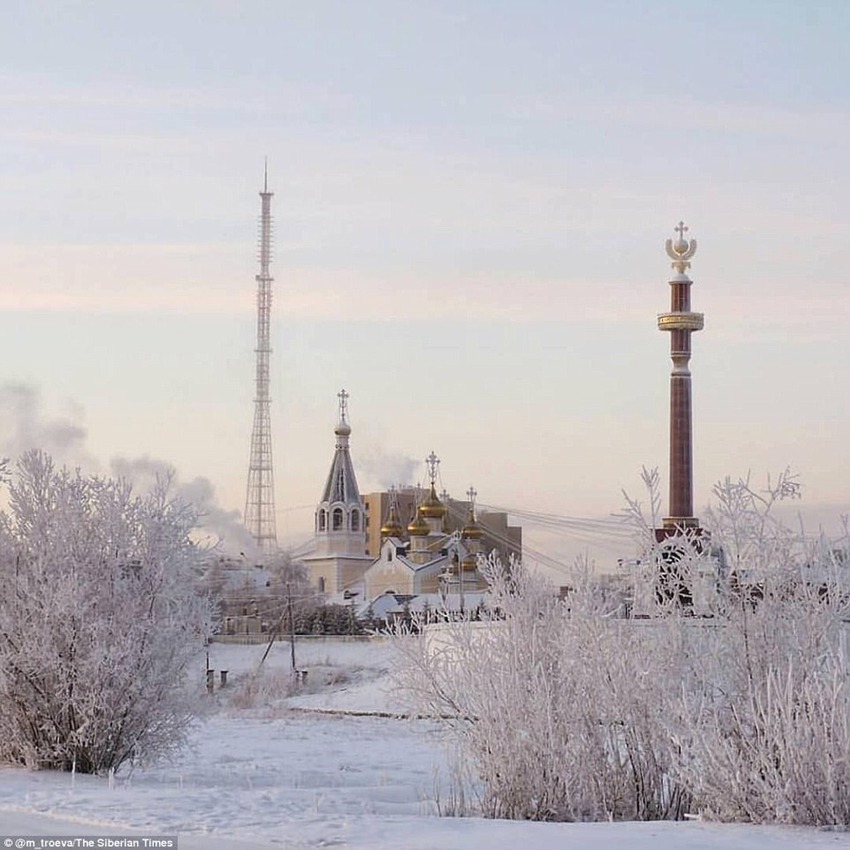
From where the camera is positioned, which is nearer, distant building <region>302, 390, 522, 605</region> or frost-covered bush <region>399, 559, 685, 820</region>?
frost-covered bush <region>399, 559, 685, 820</region>

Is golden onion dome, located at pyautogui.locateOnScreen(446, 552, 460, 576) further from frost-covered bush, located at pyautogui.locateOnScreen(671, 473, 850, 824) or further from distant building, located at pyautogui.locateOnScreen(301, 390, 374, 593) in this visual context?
frost-covered bush, located at pyautogui.locateOnScreen(671, 473, 850, 824)

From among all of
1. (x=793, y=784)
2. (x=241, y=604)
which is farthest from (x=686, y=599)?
(x=241, y=604)

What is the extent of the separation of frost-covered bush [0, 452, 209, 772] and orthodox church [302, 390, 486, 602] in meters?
47.1

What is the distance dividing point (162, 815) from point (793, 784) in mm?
5110

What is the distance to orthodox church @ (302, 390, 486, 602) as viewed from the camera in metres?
71.4

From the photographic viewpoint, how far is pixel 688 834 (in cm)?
1155

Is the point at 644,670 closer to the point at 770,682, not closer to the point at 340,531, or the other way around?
the point at 770,682

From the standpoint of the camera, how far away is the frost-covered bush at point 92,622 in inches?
675

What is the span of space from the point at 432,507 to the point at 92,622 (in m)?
57.6

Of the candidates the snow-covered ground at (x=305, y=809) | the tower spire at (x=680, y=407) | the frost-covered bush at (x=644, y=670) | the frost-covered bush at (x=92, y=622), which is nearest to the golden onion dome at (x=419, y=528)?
the tower spire at (x=680, y=407)

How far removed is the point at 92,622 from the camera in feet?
56.6

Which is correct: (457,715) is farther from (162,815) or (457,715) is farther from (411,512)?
(411,512)

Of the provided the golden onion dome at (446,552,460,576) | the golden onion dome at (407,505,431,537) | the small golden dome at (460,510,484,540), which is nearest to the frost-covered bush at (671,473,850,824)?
the golden onion dome at (446,552,460,576)

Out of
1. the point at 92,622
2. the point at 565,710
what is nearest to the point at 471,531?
the point at 92,622
